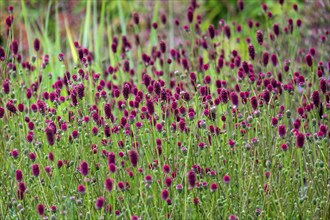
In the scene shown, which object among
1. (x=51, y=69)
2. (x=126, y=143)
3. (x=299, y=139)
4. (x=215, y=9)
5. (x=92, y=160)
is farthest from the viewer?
(x=215, y=9)

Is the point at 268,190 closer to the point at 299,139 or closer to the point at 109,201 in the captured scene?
the point at 299,139

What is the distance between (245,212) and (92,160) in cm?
79

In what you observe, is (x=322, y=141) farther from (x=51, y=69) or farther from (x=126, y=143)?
(x=51, y=69)

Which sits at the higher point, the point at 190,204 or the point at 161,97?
the point at 161,97

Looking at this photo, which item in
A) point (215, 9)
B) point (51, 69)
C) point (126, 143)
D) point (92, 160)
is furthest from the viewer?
point (215, 9)

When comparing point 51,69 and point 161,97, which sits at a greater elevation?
point 161,97

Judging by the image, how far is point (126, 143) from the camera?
3.44m

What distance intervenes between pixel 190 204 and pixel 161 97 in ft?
1.75

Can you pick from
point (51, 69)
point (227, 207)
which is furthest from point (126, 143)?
point (51, 69)

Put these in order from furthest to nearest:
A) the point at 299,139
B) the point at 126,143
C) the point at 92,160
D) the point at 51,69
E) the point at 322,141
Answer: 1. the point at 51,69
2. the point at 126,143
3. the point at 92,160
4. the point at 322,141
5. the point at 299,139

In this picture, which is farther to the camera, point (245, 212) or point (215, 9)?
A: point (215, 9)

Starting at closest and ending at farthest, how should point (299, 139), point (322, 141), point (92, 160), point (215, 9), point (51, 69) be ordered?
point (299, 139) → point (322, 141) → point (92, 160) → point (51, 69) → point (215, 9)

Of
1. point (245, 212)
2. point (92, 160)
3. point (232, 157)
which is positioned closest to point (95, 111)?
point (92, 160)

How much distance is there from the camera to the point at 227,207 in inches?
112
